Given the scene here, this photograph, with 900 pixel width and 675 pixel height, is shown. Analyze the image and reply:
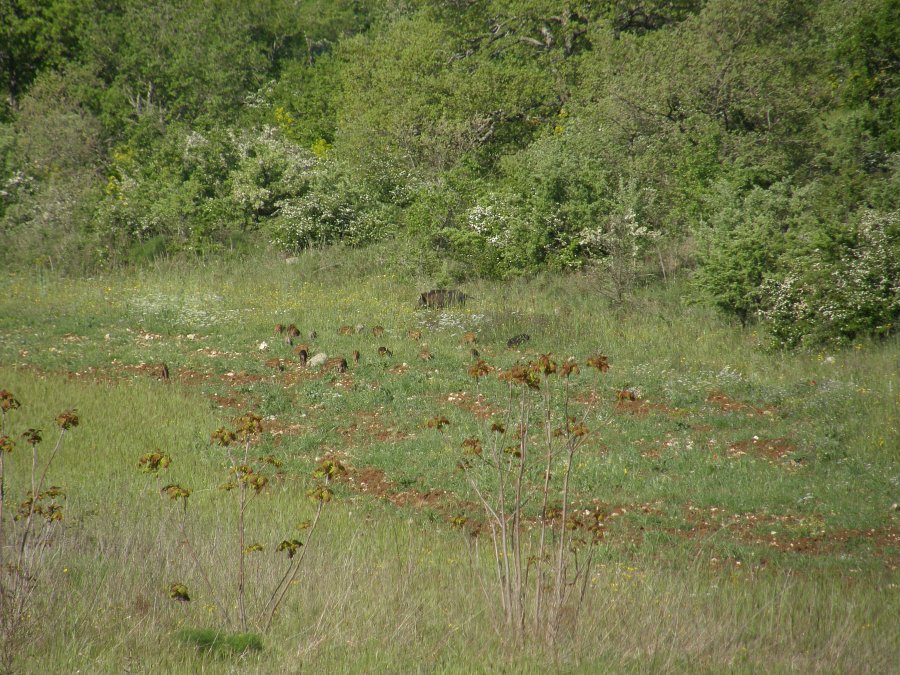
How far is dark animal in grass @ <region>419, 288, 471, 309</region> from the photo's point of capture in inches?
672

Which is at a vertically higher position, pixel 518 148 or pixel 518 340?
pixel 518 148

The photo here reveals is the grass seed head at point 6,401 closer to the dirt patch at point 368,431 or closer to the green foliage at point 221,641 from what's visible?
the green foliage at point 221,641

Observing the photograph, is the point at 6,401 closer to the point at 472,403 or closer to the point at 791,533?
the point at 791,533

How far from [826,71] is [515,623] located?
747 inches

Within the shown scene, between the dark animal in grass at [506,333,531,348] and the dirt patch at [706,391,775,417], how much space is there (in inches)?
148

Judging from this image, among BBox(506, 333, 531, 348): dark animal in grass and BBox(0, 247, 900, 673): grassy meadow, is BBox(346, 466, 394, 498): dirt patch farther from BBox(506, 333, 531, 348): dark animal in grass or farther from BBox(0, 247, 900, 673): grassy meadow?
BBox(506, 333, 531, 348): dark animal in grass

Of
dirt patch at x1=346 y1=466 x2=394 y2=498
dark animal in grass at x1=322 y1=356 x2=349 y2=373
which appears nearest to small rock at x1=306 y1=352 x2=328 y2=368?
dark animal in grass at x1=322 y1=356 x2=349 y2=373

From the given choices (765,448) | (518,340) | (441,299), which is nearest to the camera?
(765,448)

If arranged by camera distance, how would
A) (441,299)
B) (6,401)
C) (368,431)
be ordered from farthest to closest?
(441,299) < (368,431) < (6,401)

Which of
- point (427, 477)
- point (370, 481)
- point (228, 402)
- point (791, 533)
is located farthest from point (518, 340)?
point (791, 533)

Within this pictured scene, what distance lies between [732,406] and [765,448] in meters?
1.42

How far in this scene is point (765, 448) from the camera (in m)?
9.94

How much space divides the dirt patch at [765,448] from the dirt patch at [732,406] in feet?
2.80

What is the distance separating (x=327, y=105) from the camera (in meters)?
33.4
